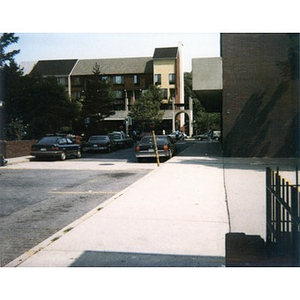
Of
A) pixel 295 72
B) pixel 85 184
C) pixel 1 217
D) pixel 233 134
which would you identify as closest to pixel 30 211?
pixel 1 217

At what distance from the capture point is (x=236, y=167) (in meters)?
14.6

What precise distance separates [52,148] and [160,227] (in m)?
15.4

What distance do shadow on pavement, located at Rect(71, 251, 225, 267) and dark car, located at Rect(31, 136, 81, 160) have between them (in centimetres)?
1622

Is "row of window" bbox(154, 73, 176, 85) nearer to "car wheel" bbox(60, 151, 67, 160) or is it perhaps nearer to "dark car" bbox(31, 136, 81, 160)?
"dark car" bbox(31, 136, 81, 160)

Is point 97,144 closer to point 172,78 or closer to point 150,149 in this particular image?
point 172,78

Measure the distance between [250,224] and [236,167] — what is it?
846 cm

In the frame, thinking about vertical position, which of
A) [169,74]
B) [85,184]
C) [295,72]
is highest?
[169,74]

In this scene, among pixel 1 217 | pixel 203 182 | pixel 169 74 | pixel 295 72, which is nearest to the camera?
pixel 1 217

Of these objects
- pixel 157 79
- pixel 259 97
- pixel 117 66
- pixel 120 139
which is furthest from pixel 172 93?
pixel 120 139

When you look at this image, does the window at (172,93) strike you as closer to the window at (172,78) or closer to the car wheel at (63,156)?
the window at (172,78)

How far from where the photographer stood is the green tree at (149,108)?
21906 millimetres

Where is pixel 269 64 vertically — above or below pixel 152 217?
above

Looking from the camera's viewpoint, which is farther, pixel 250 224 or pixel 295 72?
pixel 295 72

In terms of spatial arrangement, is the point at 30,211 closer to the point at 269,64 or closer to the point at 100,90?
the point at 269,64
